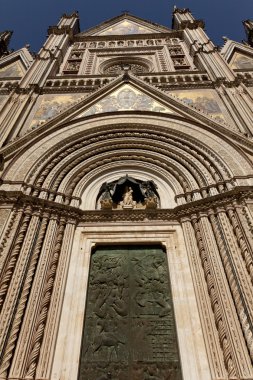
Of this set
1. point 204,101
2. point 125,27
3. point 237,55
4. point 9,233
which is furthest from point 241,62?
point 9,233

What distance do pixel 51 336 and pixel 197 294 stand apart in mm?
2549

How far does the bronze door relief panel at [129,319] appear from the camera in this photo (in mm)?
4906

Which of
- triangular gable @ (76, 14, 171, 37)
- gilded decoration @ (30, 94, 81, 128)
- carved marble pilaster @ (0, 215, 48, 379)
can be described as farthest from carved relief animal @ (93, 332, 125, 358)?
triangular gable @ (76, 14, 171, 37)

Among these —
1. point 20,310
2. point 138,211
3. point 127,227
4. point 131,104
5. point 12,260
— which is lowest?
point 20,310

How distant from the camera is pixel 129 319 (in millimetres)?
5547

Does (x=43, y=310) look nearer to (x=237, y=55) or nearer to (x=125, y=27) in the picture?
(x=237, y=55)

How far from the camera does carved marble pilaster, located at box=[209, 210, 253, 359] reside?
484cm

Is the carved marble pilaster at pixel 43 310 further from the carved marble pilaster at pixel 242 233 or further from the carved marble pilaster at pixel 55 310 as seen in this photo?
the carved marble pilaster at pixel 242 233

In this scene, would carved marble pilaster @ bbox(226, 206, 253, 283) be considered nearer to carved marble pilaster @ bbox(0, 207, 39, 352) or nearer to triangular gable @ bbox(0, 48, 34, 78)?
carved marble pilaster @ bbox(0, 207, 39, 352)

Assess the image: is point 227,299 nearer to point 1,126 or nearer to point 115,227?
point 115,227

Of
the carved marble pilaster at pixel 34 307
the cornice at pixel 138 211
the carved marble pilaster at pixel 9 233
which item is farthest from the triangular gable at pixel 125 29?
the carved marble pilaster at pixel 34 307

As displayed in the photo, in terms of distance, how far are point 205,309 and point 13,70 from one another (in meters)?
13.4

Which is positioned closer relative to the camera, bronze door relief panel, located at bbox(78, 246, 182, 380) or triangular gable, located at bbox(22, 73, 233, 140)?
bronze door relief panel, located at bbox(78, 246, 182, 380)

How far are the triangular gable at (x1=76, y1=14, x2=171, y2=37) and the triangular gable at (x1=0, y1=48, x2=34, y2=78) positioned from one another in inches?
219
